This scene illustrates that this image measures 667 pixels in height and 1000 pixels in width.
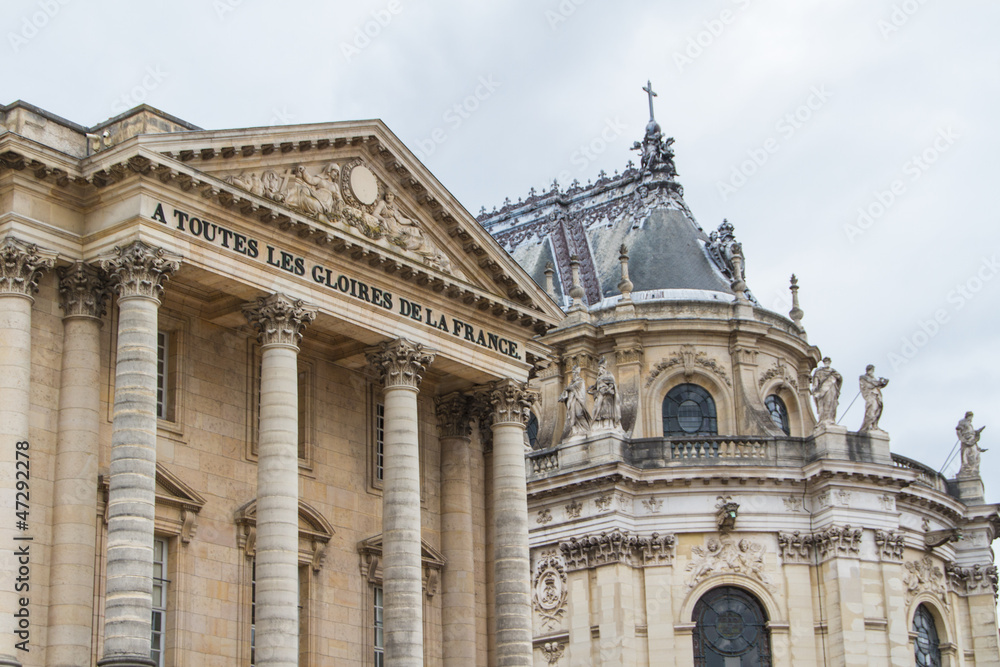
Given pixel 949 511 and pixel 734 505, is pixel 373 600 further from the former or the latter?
pixel 949 511

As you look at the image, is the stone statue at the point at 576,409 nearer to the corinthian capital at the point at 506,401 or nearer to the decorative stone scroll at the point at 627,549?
the decorative stone scroll at the point at 627,549

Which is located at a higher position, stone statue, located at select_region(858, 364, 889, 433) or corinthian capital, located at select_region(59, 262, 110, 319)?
stone statue, located at select_region(858, 364, 889, 433)

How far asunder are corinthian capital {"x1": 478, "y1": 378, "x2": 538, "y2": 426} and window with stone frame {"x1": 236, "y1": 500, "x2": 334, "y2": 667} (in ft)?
16.2

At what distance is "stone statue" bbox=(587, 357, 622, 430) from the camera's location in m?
49.9

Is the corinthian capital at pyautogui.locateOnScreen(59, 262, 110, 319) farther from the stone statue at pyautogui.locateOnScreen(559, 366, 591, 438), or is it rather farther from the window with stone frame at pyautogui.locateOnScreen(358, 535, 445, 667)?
the stone statue at pyautogui.locateOnScreen(559, 366, 591, 438)

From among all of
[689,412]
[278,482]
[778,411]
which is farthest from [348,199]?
[778,411]

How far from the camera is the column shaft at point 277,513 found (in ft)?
91.3

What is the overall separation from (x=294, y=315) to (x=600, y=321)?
26.0 meters

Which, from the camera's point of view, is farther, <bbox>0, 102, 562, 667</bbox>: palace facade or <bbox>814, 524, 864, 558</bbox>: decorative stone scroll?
<bbox>814, 524, 864, 558</bbox>: decorative stone scroll

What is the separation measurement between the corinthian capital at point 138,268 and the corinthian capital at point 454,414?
10006 mm

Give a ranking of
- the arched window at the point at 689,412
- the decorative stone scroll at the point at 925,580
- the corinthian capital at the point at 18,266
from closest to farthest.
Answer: the corinthian capital at the point at 18,266 < the decorative stone scroll at the point at 925,580 < the arched window at the point at 689,412

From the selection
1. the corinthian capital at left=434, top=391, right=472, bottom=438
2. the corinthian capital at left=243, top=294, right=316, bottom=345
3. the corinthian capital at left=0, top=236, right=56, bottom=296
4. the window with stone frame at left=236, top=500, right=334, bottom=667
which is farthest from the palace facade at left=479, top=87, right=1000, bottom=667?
the corinthian capital at left=0, top=236, right=56, bottom=296

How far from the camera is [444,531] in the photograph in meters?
35.7

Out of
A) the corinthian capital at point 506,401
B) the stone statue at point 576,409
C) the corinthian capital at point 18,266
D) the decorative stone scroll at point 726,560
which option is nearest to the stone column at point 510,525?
the corinthian capital at point 506,401
